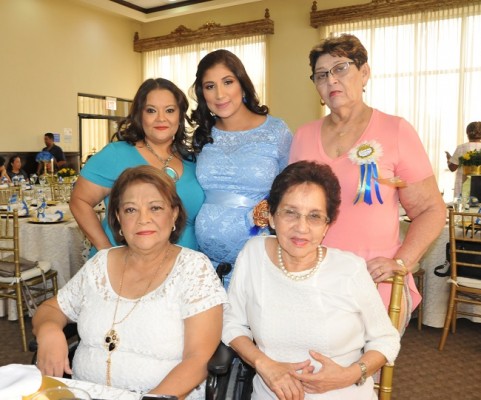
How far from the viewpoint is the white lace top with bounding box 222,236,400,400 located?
4.98ft

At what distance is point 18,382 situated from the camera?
0.97 m

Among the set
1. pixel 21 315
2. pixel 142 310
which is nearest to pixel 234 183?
pixel 142 310

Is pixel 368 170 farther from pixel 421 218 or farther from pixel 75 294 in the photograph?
pixel 75 294

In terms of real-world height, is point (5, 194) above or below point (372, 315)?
above

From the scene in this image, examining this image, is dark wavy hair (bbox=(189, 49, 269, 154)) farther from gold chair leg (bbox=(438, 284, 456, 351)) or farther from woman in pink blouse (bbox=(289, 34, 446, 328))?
gold chair leg (bbox=(438, 284, 456, 351))

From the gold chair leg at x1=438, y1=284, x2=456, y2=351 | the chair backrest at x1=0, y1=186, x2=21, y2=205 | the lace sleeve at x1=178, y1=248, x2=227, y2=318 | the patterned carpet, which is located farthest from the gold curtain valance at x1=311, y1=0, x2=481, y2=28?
the lace sleeve at x1=178, y1=248, x2=227, y2=318

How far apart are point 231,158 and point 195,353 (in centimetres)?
100

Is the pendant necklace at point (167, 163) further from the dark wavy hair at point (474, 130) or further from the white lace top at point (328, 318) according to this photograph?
the dark wavy hair at point (474, 130)

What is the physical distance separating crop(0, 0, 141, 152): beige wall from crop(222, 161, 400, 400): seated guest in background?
886 centimetres

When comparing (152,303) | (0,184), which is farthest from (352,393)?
(0,184)

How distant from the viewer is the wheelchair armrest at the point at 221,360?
58.7 inches

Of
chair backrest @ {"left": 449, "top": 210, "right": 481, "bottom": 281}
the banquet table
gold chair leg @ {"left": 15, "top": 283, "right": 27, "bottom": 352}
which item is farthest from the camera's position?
the banquet table

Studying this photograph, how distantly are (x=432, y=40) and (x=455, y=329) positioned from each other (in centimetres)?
584

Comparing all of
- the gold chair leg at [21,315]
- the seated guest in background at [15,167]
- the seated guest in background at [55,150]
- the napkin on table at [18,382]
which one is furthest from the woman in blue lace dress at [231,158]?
the seated guest in background at [55,150]
